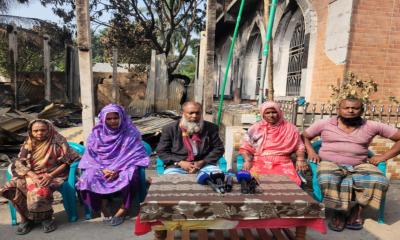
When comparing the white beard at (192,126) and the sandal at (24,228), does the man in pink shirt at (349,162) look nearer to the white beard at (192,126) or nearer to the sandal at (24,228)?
the white beard at (192,126)

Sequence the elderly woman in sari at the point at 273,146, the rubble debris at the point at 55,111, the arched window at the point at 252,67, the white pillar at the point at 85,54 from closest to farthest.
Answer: the elderly woman in sari at the point at 273,146 → the white pillar at the point at 85,54 → the rubble debris at the point at 55,111 → the arched window at the point at 252,67

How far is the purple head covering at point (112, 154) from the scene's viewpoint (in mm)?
3252

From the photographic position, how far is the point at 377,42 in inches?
228

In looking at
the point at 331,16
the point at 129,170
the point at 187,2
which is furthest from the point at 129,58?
the point at 129,170

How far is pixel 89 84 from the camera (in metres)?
4.12

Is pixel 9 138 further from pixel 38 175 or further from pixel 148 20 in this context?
pixel 148 20

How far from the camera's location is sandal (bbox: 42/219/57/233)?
301 cm

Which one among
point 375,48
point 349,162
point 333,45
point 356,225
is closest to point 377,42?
point 375,48

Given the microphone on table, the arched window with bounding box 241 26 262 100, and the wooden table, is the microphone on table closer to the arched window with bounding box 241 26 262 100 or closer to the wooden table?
the wooden table

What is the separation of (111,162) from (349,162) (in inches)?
98.3

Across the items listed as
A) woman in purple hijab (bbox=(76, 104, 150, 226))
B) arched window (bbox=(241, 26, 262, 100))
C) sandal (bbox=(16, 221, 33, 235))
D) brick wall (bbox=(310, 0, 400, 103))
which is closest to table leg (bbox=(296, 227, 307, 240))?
woman in purple hijab (bbox=(76, 104, 150, 226))

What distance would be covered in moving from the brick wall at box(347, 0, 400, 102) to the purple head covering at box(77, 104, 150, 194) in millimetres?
4239

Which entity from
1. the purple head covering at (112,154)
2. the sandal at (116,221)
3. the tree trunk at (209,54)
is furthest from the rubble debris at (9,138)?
the sandal at (116,221)

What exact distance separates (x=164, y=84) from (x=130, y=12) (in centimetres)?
713
